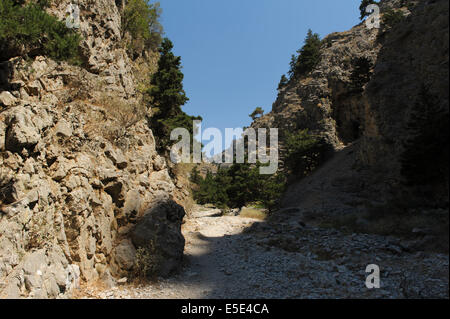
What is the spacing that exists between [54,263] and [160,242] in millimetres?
2947

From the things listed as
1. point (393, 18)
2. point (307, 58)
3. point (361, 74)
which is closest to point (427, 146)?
point (361, 74)

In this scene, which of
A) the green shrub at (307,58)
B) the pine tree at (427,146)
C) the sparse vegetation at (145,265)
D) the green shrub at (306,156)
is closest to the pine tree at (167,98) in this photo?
the sparse vegetation at (145,265)

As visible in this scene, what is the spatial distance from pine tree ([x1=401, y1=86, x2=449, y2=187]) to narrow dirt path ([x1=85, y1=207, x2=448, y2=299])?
3.55 ft

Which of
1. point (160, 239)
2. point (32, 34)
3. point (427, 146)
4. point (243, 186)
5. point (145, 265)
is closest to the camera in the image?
point (427, 146)

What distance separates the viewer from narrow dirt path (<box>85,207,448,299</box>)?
362 centimetres

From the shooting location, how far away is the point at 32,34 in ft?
27.3

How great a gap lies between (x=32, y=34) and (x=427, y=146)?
38.8 feet

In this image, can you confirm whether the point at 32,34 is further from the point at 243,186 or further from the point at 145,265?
the point at 243,186

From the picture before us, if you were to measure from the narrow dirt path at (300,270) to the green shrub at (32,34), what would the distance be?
28.1ft

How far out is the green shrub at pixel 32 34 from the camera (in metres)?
7.64

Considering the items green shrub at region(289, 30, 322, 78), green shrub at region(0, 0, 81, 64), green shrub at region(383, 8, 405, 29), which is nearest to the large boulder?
green shrub at region(0, 0, 81, 64)

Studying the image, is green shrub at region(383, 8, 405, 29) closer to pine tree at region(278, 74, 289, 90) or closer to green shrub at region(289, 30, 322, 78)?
green shrub at region(289, 30, 322, 78)

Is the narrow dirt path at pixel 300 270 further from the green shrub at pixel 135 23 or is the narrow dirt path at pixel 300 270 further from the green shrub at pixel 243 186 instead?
the green shrub at pixel 135 23
